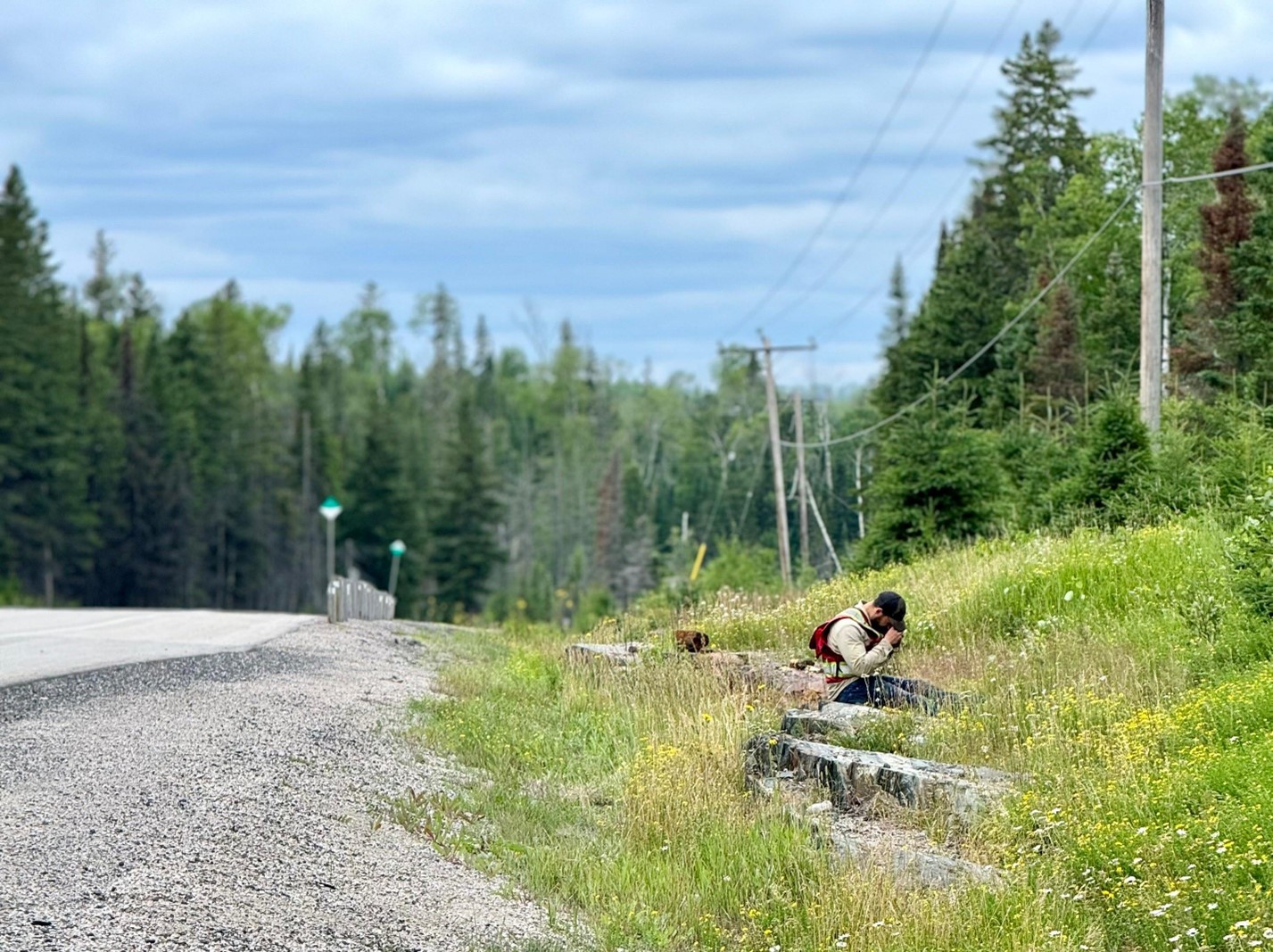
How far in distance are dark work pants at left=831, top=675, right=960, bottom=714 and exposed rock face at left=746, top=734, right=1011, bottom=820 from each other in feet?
3.38

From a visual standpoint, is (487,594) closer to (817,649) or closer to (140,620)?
(140,620)

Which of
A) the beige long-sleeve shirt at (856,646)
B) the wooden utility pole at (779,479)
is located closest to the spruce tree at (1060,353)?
the wooden utility pole at (779,479)

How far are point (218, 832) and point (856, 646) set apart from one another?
5.69m

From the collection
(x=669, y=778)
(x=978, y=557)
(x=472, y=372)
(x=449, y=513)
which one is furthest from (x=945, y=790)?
(x=472, y=372)

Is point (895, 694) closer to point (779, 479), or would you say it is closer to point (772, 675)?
point (772, 675)

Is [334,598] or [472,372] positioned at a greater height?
[472,372]

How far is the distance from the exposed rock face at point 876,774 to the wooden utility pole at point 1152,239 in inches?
441

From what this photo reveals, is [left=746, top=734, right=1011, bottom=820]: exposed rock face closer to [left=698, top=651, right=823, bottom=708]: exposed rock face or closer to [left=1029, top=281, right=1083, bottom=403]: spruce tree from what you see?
[left=698, top=651, right=823, bottom=708]: exposed rock face

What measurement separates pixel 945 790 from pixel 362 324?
151 metres

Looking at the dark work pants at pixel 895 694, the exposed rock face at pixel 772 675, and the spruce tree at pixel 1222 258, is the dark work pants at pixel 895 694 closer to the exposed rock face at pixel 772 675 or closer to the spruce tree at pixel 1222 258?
the exposed rock face at pixel 772 675

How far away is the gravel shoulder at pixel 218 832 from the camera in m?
7.74

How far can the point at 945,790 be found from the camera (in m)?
10.2

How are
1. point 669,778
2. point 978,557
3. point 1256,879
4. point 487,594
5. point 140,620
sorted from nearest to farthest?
point 1256,879 → point 669,778 → point 978,557 → point 140,620 → point 487,594

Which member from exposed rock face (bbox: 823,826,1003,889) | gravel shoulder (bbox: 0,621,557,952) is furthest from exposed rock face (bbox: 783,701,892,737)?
gravel shoulder (bbox: 0,621,557,952)
